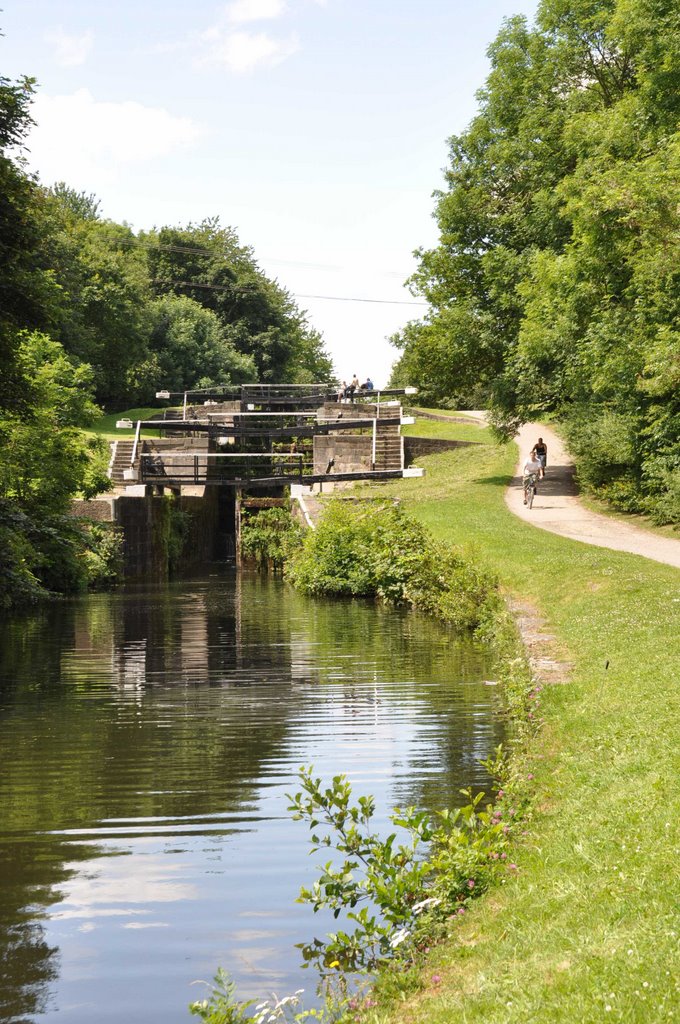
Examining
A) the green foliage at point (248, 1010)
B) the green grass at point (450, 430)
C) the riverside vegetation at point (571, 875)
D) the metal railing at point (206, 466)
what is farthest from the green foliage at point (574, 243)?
the green foliage at point (248, 1010)

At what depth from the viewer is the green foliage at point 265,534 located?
40072mm

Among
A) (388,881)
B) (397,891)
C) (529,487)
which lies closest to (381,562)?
→ (529,487)

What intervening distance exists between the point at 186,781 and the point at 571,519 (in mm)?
21407

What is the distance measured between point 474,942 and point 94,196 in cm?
10195

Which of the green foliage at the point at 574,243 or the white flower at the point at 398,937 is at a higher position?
the green foliage at the point at 574,243

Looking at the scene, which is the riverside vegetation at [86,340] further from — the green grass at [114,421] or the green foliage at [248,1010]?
the green foliage at [248,1010]

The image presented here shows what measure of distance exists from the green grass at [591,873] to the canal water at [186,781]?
1.07m

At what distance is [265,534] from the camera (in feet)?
133

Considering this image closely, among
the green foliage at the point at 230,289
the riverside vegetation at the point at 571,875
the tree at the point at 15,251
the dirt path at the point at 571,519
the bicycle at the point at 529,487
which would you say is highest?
the green foliage at the point at 230,289

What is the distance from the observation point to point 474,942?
235 inches

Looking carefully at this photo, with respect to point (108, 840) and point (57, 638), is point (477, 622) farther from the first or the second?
Result: point (108, 840)

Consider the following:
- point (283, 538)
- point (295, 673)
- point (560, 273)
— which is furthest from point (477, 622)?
point (283, 538)

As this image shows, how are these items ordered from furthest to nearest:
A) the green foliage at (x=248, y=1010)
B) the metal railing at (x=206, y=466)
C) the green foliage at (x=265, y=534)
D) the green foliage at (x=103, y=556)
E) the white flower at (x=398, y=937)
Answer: the metal railing at (x=206, y=466), the green foliage at (x=265, y=534), the green foliage at (x=103, y=556), the white flower at (x=398, y=937), the green foliage at (x=248, y=1010)

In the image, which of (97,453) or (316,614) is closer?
(316,614)
